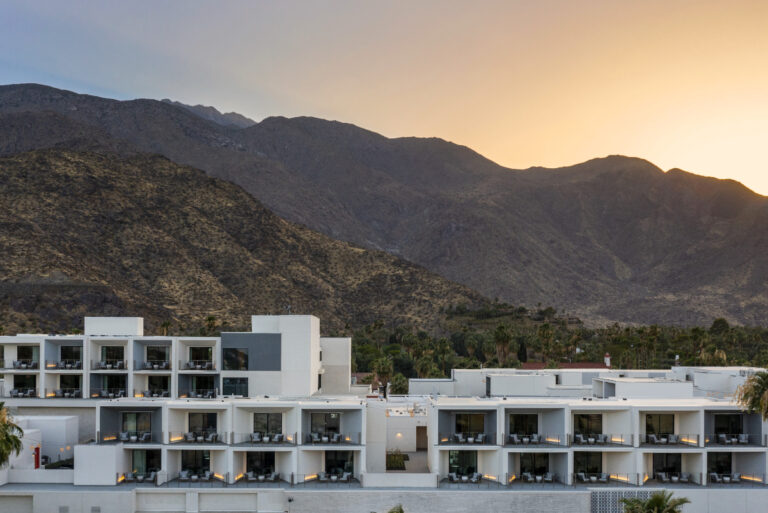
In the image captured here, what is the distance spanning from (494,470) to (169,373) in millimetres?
27067

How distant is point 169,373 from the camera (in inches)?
2421

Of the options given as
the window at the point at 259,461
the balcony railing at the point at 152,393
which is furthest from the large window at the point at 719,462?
the balcony railing at the point at 152,393

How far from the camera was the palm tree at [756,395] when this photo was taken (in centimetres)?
4309

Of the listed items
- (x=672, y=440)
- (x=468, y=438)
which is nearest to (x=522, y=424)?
(x=468, y=438)

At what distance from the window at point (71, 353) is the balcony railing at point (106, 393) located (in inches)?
106

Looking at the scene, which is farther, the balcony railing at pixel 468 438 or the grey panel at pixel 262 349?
the grey panel at pixel 262 349

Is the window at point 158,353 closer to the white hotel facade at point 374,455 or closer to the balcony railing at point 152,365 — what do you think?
the balcony railing at point 152,365

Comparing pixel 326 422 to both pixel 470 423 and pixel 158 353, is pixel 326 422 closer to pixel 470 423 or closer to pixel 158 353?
pixel 470 423

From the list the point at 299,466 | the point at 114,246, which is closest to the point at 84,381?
the point at 299,466

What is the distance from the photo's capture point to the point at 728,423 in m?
45.5

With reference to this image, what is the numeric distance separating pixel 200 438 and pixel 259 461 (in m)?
3.31

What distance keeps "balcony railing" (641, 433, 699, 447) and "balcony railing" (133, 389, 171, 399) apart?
33.4 metres

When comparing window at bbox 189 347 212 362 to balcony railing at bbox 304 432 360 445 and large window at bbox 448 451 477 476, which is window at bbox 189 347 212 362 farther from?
large window at bbox 448 451 477 476

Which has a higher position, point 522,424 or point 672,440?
point 522,424
